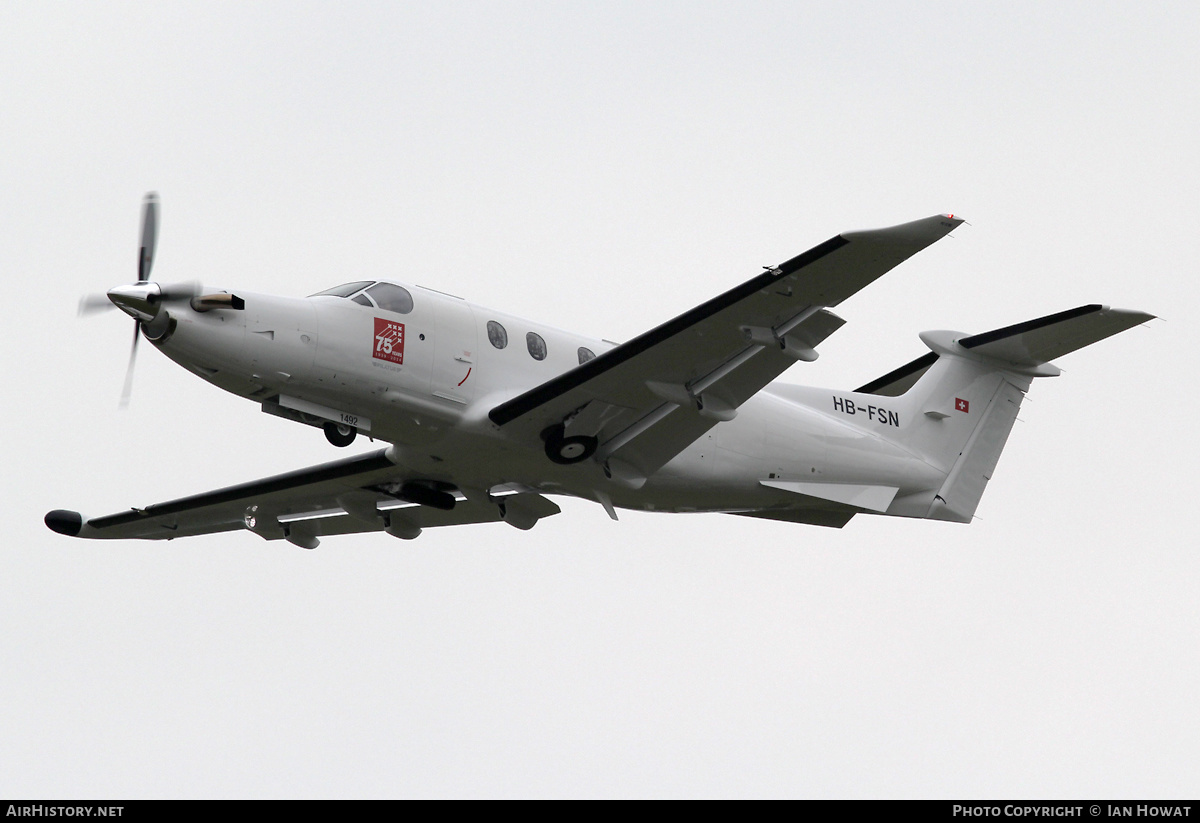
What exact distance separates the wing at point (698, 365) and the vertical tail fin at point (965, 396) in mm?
5605

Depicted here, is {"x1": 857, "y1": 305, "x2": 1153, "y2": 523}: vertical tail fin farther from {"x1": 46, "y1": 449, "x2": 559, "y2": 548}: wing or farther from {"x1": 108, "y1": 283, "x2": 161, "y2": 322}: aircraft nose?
{"x1": 108, "y1": 283, "x2": 161, "y2": 322}: aircraft nose

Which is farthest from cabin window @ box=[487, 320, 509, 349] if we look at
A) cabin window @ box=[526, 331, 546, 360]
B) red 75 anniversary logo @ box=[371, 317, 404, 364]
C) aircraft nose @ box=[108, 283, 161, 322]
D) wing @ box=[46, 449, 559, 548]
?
aircraft nose @ box=[108, 283, 161, 322]

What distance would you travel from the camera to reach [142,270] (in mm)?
19797

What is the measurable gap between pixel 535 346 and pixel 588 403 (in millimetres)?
1652

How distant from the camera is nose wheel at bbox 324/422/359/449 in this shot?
756 inches

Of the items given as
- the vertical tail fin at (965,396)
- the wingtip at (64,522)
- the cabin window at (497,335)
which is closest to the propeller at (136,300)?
the cabin window at (497,335)

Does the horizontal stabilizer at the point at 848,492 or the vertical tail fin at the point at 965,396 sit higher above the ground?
the vertical tail fin at the point at 965,396

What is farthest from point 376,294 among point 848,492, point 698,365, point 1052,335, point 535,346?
point 1052,335

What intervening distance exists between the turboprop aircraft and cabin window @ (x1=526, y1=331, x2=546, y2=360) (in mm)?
73

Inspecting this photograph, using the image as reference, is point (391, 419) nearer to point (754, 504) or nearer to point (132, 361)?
point (132, 361)

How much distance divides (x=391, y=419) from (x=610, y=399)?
3.03m

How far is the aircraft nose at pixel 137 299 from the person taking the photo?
1750cm

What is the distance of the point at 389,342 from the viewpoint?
19.0m

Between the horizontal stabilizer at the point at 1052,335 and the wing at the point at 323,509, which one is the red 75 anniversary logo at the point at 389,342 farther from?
the horizontal stabilizer at the point at 1052,335
